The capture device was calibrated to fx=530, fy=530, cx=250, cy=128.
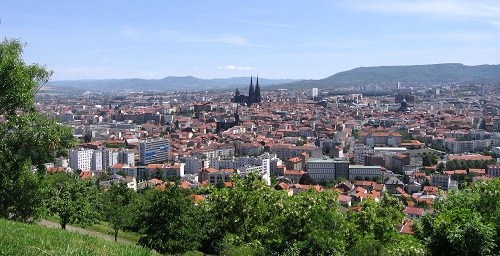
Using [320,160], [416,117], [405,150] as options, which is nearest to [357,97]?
[416,117]

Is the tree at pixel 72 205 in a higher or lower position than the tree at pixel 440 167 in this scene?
higher

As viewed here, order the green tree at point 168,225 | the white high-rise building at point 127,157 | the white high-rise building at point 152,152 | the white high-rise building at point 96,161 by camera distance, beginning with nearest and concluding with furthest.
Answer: the green tree at point 168,225 → the white high-rise building at point 96,161 → the white high-rise building at point 127,157 → the white high-rise building at point 152,152

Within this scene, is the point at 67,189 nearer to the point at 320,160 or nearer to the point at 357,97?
the point at 320,160

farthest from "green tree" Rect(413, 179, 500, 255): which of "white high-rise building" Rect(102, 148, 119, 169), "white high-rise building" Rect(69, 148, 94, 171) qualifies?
"white high-rise building" Rect(102, 148, 119, 169)

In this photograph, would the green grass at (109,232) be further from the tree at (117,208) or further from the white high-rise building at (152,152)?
the white high-rise building at (152,152)

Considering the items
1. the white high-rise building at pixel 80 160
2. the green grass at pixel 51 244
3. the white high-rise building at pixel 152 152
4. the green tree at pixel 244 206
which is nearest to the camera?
the green grass at pixel 51 244

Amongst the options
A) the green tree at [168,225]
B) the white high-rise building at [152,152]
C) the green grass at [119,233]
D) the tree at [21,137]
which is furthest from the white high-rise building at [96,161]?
the tree at [21,137]
